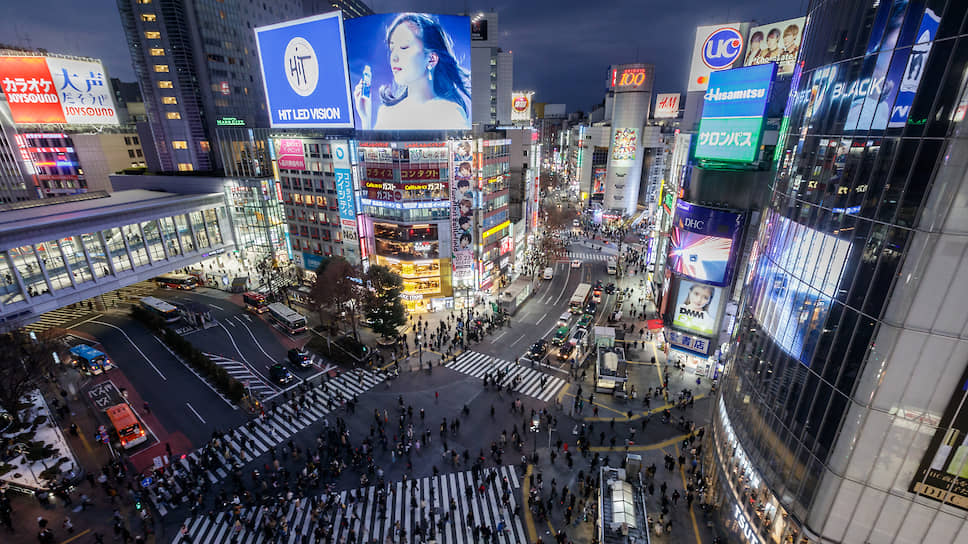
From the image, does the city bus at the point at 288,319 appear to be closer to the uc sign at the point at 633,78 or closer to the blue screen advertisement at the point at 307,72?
the blue screen advertisement at the point at 307,72

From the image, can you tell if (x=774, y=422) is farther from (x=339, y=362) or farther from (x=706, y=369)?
(x=339, y=362)

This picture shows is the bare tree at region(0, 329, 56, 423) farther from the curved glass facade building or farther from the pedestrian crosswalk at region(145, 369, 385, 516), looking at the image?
the curved glass facade building

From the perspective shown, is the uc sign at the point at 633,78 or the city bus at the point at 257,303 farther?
the uc sign at the point at 633,78

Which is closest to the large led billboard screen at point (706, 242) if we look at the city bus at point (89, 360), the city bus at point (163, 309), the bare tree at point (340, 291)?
the bare tree at point (340, 291)

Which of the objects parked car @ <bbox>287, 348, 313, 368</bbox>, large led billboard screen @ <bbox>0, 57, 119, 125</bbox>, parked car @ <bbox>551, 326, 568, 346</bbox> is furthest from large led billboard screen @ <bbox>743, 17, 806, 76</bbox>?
large led billboard screen @ <bbox>0, 57, 119, 125</bbox>

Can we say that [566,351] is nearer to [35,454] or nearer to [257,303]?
[257,303]

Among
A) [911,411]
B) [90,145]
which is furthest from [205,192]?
[911,411]

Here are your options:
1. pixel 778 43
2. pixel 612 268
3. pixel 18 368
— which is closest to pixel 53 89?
pixel 18 368
